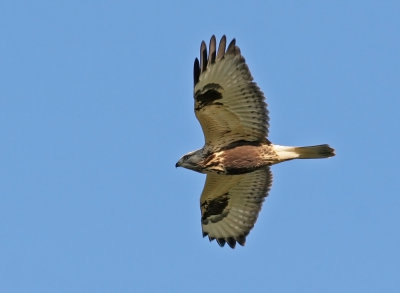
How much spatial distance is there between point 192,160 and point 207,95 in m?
1.08

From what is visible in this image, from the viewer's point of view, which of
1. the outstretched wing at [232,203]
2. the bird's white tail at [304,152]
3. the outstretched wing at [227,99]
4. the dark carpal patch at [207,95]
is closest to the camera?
the outstretched wing at [227,99]

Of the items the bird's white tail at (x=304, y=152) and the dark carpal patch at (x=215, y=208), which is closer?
the bird's white tail at (x=304, y=152)

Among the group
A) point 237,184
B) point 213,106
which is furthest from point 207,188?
point 213,106

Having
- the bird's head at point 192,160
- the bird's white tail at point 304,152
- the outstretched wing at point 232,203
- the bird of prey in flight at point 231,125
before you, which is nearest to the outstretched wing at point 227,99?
the bird of prey in flight at point 231,125

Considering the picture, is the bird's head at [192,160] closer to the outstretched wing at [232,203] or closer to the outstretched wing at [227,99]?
the outstretched wing at [227,99]

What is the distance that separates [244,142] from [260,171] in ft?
3.54

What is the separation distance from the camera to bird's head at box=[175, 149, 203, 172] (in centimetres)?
1472

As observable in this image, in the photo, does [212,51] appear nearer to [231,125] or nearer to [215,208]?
[231,125]

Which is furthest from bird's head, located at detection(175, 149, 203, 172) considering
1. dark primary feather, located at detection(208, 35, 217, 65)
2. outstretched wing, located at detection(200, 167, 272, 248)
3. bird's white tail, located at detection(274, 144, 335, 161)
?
dark primary feather, located at detection(208, 35, 217, 65)

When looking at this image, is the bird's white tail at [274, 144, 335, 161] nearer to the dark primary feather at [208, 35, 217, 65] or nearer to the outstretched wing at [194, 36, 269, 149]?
the outstretched wing at [194, 36, 269, 149]

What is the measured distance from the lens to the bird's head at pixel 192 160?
48.3ft

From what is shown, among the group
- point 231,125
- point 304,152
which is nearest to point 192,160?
point 231,125

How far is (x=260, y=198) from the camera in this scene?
15.8 metres

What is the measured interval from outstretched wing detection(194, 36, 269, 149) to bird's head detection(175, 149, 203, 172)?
8.7 inches
